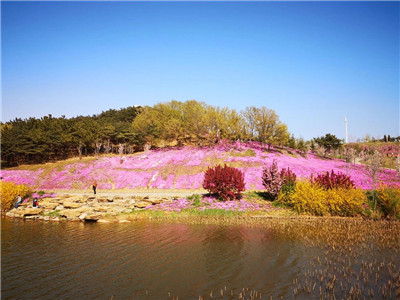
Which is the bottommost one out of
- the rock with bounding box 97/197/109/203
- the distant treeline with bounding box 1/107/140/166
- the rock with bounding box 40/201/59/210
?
the rock with bounding box 40/201/59/210

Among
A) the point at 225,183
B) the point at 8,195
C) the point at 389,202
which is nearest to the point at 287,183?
the point at 225,183

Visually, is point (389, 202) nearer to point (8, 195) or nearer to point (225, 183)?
point (225, 183)

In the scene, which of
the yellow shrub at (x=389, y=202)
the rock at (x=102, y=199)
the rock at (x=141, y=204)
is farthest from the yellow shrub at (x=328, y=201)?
the rock at (x=102, y=199)

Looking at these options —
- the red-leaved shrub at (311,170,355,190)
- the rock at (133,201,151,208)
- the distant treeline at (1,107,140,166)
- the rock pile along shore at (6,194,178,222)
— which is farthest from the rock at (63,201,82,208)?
the distant treeline at (1,107,140,166)

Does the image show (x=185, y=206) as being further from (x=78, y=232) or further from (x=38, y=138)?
(x=38, y=138)

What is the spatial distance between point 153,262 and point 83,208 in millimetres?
15634

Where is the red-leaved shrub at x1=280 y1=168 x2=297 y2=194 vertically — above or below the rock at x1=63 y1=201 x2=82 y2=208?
above

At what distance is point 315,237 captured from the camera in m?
16.3

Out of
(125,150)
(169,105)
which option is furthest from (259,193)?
(169,105)

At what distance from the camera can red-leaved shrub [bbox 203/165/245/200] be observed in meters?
26.6

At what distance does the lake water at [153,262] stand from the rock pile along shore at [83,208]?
14.9 feet

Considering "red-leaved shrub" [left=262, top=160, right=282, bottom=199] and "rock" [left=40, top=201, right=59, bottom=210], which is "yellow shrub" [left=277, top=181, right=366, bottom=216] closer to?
"red-leaved shrub" [left=262, top=160, right=282, bottom=199]

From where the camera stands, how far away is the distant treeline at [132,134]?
5981 cm

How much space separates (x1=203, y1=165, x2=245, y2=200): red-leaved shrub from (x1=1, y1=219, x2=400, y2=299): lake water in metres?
7.13
